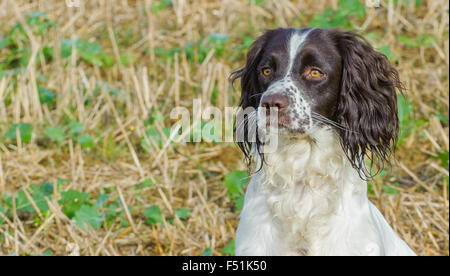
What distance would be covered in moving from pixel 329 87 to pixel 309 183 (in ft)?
1.42

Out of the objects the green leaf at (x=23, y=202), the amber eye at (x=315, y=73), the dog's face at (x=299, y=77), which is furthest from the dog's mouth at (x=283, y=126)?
the green leaf at (x=23, y=202)

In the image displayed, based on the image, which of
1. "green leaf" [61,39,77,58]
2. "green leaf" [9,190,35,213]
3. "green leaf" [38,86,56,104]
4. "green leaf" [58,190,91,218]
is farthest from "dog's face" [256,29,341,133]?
"green leaf" [61,39,77,58]

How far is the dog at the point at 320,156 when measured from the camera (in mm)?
3146

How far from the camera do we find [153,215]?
179 inches

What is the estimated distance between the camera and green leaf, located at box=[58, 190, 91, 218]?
4547mm

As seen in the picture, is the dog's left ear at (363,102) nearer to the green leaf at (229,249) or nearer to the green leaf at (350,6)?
the green leaf at (229,249)

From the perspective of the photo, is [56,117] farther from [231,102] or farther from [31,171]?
[231,102]

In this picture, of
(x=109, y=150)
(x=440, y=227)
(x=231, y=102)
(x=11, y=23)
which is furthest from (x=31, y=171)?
(x=440, y=227)

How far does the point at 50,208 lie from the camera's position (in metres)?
4.43

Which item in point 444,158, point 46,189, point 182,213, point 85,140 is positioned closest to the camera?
point 182,213

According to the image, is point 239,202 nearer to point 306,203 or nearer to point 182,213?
point 182,213

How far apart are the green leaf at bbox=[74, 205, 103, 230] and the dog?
1402 millimetres

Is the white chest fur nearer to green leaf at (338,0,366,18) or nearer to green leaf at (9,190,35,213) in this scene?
green leaf at (9,190,35,213)

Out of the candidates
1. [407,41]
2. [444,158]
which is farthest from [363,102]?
[407,41]
